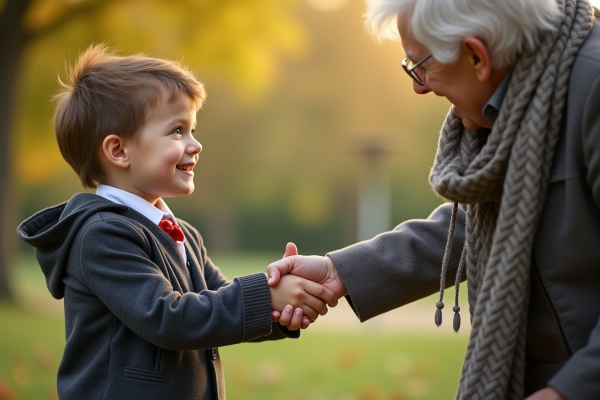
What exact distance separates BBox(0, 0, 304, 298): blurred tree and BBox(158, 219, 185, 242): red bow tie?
7.79m

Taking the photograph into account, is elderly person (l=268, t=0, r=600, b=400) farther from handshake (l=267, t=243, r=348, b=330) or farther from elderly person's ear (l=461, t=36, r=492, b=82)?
handshake (l=267, t=243, r=348, b=330)

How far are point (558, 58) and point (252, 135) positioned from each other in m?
24.3

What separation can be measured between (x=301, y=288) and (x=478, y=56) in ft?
3.31

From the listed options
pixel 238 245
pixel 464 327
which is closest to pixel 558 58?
pixel 464 327

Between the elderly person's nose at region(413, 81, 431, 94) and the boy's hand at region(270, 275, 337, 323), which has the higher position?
the elderly person's nose at region(413, 81, 431, 94)

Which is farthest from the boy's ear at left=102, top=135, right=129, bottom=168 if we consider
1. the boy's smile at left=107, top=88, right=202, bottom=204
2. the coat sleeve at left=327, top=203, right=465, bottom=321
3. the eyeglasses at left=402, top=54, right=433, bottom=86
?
the eyeglasses at left=402, top=54, right=433, bottom=86

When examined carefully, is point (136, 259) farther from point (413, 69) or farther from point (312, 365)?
point (312, 365)

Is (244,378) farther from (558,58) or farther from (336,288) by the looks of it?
(558,58)

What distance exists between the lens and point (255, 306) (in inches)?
90.0

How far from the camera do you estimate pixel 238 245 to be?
25797 millimetres

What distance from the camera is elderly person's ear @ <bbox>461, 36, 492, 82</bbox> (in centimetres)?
191

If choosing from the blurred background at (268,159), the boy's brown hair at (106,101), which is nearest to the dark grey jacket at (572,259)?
the boy's brown hair at (106,101)

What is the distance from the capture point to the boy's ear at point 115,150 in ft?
7.86

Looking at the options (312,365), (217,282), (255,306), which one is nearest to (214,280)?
(217,282)
